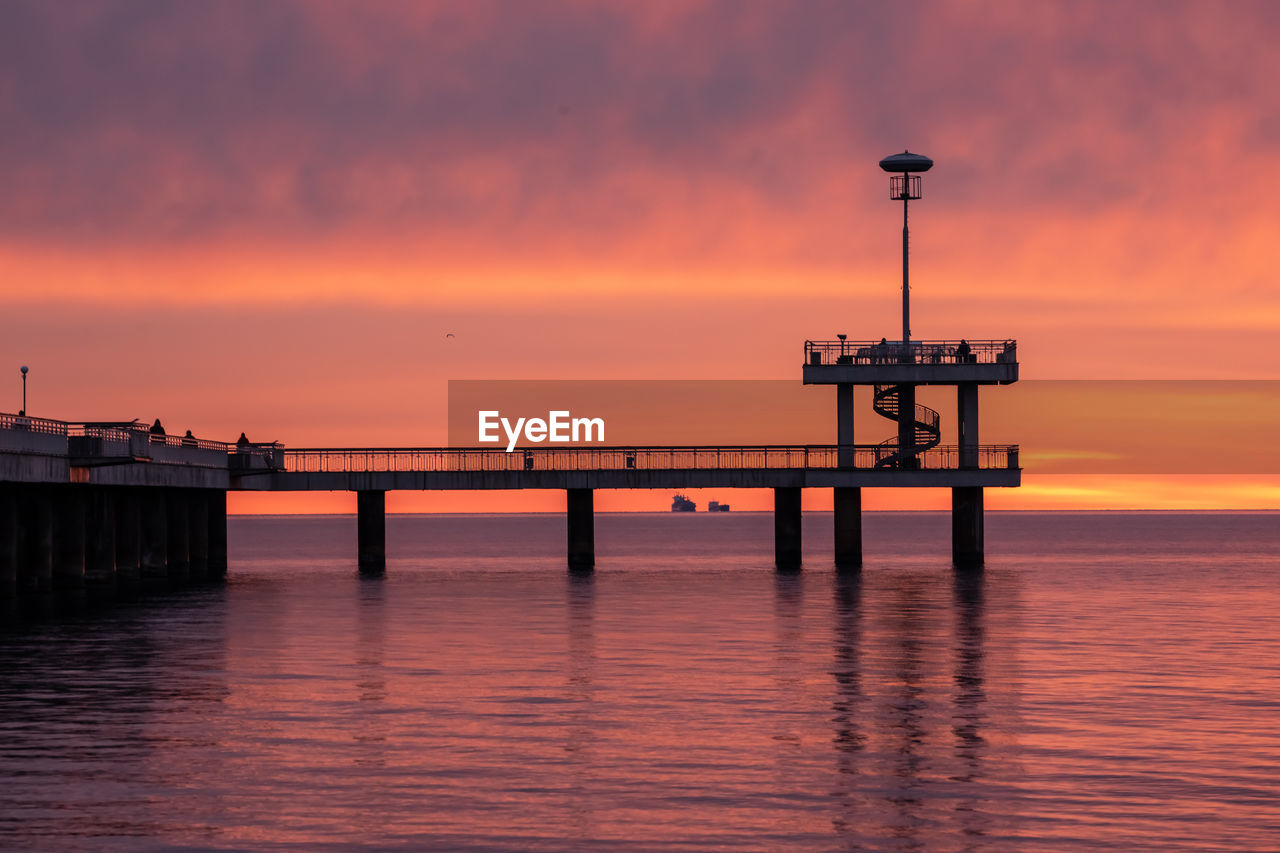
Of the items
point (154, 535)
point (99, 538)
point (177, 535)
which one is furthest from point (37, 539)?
point (177, 535)

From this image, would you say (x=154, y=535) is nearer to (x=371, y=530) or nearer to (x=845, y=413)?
(x=371, y=530)

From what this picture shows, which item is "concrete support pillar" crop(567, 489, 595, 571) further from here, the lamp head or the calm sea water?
the calm sea water

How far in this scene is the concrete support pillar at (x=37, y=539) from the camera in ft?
244

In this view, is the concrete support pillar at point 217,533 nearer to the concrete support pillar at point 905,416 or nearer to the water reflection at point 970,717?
the concrete support pillar at point 905,416

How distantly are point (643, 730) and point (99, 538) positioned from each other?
57.5m

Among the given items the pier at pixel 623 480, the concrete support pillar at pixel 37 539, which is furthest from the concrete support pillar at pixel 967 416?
the concrete support pillar at pixel 37 539

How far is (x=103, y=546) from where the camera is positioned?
84062mm

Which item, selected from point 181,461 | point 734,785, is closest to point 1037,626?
point 734,785

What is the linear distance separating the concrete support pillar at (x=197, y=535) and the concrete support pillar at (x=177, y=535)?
2.34 metres

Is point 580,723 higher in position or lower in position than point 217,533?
lower

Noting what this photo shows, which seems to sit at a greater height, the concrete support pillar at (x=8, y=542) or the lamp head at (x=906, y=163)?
the lamp head at (x=906, y=163)

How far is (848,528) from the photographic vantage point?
98562 mm

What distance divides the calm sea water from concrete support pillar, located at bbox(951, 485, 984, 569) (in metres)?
31.4

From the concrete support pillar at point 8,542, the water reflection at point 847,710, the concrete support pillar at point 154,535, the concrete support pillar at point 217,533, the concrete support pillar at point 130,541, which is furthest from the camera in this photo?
the concrete support pillar at point 217,533
